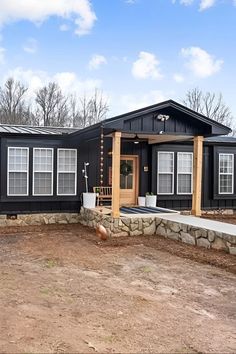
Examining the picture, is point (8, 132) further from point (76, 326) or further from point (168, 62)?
point (168, 62)

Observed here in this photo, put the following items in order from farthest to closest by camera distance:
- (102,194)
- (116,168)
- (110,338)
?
(102,194) → (116,168) → (110,338)

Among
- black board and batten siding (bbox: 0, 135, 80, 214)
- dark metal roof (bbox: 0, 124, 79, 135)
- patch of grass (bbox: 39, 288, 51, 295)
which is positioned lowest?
patch of grass (bbox: 39, 288, 51, 295)

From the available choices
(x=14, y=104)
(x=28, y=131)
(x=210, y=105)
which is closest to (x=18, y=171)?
(x=28, y=131)

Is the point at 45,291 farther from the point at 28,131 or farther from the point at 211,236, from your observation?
the point at 28,131

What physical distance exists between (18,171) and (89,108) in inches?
890

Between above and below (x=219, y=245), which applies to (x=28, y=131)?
above

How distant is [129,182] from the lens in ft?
40.1

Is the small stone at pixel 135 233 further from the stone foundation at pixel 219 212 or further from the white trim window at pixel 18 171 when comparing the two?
the stone foundation at pixel 219 212

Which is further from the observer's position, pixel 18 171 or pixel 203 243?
pixel 18 171

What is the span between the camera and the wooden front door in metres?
12.1

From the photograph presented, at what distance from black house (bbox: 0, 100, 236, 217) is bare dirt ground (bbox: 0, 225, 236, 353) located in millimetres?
2628

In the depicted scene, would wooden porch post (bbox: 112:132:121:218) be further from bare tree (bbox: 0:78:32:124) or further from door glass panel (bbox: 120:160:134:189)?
bare tree (bbox: 0:78:32:124)

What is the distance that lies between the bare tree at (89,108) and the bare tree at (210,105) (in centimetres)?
873

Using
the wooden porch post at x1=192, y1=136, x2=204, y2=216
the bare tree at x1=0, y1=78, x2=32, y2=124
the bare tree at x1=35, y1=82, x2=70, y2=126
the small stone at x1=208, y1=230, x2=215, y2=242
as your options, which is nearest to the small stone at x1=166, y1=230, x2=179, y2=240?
the small stone at x1=208, y1=230, x2=215, y2=242
